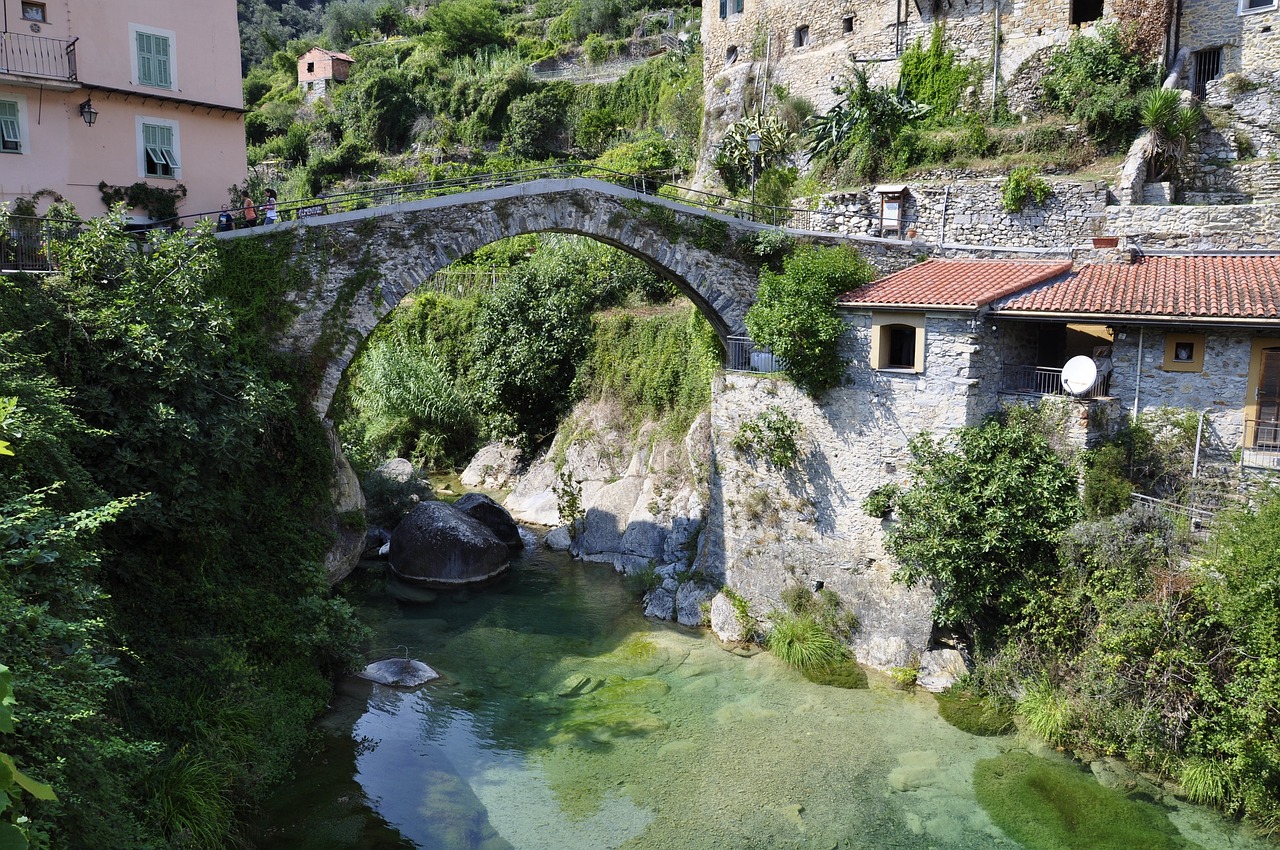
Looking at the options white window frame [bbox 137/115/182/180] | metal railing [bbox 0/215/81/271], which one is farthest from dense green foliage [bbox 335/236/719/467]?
metal railing [bbox 0/215/81/271]

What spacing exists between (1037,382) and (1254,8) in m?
12.8

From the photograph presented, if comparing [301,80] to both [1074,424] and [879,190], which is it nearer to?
[879,190]

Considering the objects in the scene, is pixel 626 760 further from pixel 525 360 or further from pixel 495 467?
pixel 495 467

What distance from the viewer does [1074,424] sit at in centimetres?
1487

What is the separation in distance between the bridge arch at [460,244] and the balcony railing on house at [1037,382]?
232 inches

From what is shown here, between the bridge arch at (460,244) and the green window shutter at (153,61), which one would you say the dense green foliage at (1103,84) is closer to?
the bridge arch at (460,244)

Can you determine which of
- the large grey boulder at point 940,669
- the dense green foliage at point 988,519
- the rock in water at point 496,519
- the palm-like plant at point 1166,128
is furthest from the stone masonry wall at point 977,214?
the rock in water at point 496,519

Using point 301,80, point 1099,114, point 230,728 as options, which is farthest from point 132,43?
point 301,80

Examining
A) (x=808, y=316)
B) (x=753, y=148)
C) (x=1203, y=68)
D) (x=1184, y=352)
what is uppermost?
(x=1203, y=68)

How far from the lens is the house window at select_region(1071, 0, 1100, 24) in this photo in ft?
78.4

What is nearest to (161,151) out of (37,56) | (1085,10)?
(37,56)

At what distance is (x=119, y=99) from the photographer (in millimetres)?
16797

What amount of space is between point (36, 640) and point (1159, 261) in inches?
730

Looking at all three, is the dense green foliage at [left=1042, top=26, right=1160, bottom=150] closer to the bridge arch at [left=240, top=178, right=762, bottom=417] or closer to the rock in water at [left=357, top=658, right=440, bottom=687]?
the bridge arch at [left=240, top=178, right=762, bottom=417]
